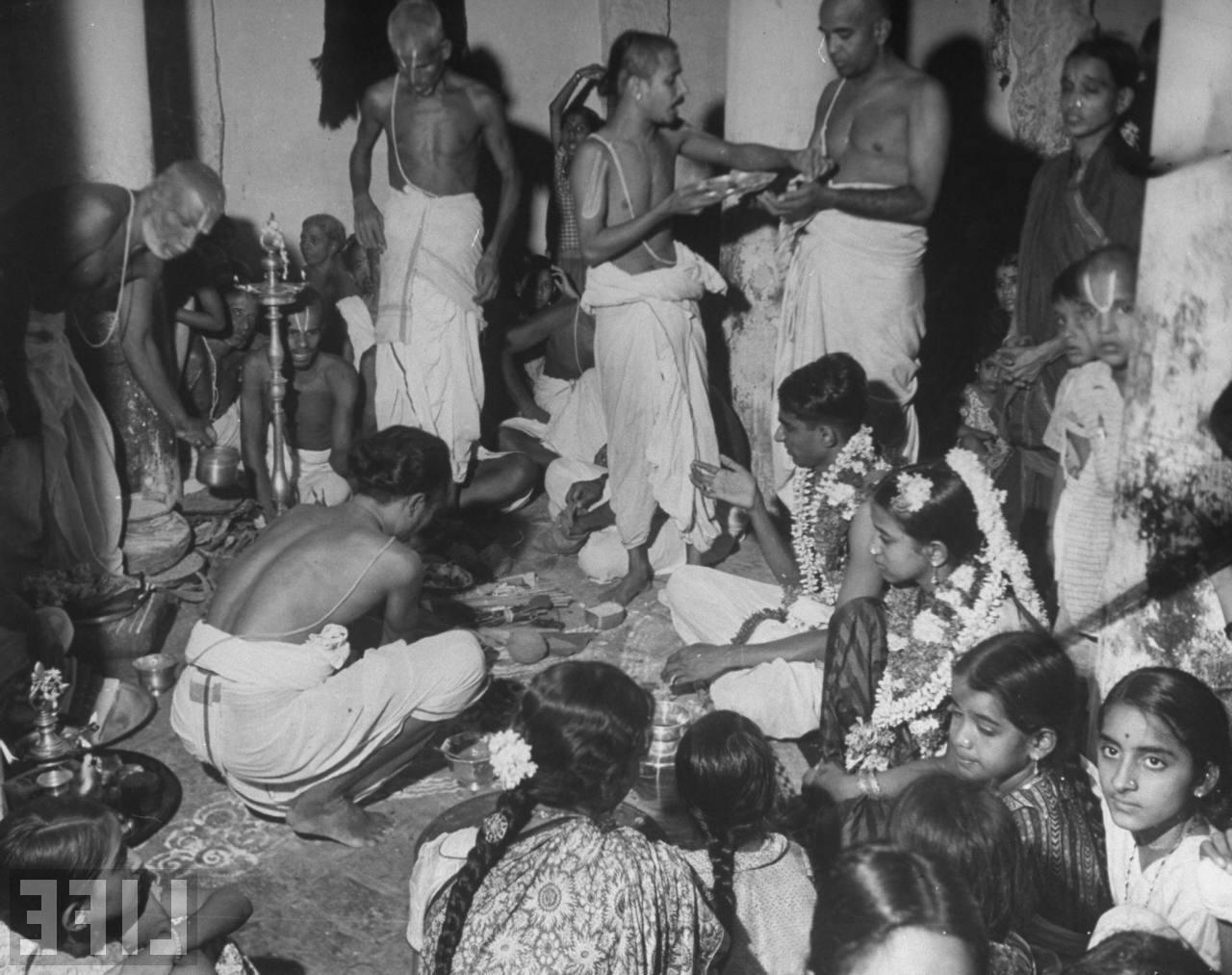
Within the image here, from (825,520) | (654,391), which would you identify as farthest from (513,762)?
(654,391)

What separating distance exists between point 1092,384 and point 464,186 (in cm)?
313

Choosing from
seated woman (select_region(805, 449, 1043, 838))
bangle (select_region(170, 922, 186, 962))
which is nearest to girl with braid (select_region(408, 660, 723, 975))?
bangle (select_region(170, 922, 186, 962))

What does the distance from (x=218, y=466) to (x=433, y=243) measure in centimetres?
145

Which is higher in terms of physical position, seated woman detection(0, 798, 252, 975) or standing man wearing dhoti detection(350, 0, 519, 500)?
standing man wearing dhoti detection(350, 0, 519, 500)

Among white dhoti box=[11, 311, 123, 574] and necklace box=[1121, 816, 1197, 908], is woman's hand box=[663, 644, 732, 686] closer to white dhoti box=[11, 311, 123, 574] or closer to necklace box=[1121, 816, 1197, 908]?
necklace box=[1121, 816, 1197, 908]

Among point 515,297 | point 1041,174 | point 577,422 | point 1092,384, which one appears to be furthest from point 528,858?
point 515,297

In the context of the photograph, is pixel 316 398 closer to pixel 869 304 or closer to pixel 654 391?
pixel 654 391

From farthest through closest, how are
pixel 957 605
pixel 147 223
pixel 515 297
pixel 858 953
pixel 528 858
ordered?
pixel 515 297, pixel 147 223, pixel 957 605, pixel 528 858, pixel 858 953

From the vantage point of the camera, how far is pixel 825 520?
4.43 m

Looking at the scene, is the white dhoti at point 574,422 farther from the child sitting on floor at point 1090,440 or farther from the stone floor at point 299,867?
the stone floor at point 299,867

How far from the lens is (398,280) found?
630 cm

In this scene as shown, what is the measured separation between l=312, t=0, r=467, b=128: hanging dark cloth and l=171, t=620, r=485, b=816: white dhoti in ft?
14.4

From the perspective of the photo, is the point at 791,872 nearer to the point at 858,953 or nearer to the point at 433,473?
the point at 858,953

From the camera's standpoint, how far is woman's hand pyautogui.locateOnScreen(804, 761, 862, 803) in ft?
12.1
